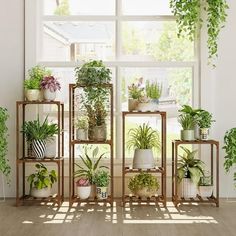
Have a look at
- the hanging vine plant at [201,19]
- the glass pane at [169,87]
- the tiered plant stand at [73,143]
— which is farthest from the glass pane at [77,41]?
the hanging vine plant at [201,19]

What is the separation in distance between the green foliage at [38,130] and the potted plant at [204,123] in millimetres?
1538

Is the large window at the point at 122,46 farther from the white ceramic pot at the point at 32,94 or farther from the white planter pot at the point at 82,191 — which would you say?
the white planter pot at the point at 82,191

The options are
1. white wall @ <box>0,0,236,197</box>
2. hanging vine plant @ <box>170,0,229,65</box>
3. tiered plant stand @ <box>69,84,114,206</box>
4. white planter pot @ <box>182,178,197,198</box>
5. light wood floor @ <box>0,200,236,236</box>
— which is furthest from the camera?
white wall @ <box>0,0,236,197</box>

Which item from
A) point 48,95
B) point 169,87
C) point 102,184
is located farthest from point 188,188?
point 48,95

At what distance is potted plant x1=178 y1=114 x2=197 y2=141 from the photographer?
19.8ft

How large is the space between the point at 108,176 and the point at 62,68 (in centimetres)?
140

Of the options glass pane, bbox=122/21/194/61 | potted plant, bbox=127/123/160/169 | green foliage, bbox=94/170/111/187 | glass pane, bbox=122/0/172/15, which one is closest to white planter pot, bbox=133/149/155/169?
potted plant, bbox=127/123/160/169

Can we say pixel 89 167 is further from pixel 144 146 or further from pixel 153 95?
pixel 153 95

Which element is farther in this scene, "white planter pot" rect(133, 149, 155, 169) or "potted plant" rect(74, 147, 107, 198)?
"potted plant" rect(74, 147, 107, 198)

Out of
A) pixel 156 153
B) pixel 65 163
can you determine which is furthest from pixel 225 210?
pixel 65 163

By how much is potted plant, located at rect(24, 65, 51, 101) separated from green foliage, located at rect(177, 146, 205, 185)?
171cm

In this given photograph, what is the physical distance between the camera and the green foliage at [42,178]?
20.0ft

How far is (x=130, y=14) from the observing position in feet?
21.7

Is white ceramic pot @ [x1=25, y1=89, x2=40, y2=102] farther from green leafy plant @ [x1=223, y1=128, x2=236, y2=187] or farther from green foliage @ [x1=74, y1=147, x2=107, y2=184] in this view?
green leafy plant @ [x1=223, y1=128, x2=236, y2=187]
